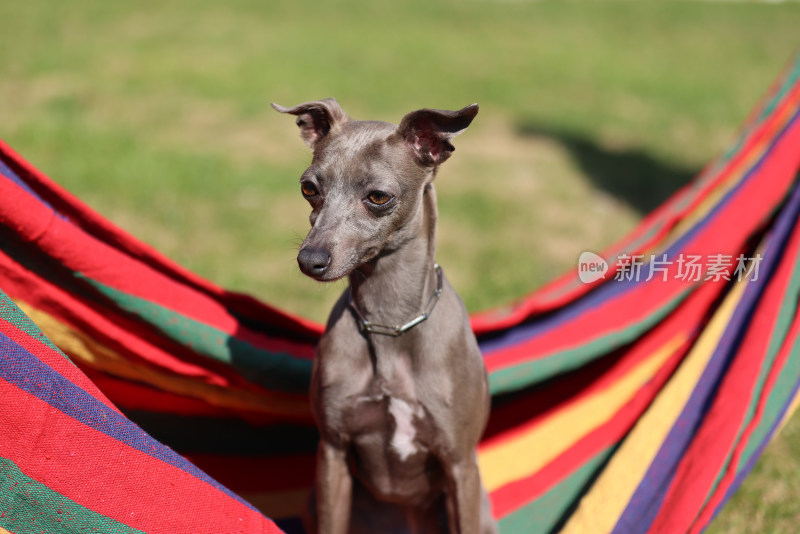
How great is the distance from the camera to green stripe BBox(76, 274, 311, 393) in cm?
284

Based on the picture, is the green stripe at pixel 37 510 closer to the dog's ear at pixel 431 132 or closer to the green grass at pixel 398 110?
the green grass at pixel 398 110

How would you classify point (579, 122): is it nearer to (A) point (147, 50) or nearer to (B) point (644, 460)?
(A) point (147, 50)

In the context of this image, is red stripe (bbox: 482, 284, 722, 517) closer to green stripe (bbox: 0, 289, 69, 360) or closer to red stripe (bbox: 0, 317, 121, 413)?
red stripe (bbox: 0, 317, 121, 413)

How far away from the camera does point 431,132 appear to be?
100 inches

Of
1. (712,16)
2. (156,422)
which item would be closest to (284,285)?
(156,422)

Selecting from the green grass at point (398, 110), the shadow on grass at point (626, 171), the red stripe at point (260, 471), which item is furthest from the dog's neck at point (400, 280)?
the shadow on grass at point (626, 171)

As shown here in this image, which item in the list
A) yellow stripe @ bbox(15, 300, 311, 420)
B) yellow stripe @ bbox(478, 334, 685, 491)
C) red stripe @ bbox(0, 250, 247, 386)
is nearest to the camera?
red stripe @ bbox(0, 250, 247, 386)

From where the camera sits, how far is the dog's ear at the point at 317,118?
261cm

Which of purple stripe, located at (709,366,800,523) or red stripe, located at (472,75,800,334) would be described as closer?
purple stripe, located at (709,366,800,523)

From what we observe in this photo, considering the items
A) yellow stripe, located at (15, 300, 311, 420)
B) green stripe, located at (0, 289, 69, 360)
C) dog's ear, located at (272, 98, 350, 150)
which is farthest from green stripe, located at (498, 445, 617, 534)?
green stripe, located at (0, 289, 69, 360)

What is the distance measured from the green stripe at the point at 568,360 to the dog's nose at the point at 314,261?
1.33 meters

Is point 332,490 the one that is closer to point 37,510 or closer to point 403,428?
point 403,428

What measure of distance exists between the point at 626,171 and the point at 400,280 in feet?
23.9

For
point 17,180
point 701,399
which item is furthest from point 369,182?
point 701,399
